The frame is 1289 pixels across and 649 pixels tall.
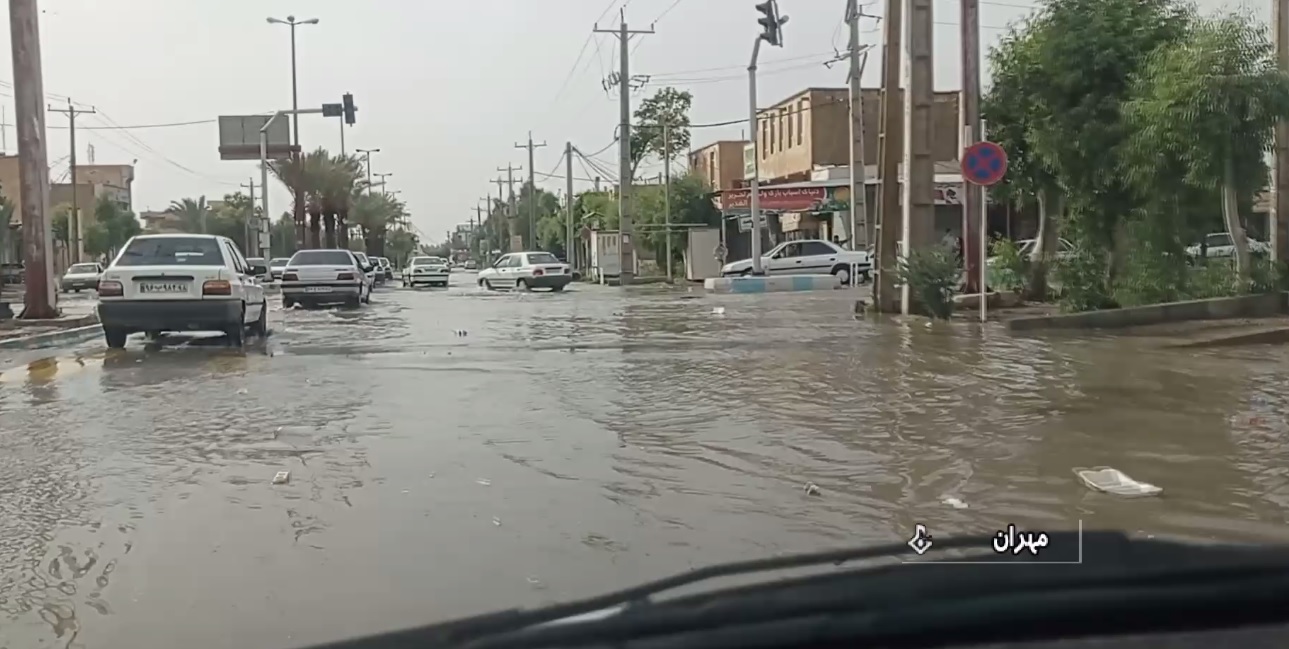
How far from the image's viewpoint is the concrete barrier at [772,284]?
115 feet

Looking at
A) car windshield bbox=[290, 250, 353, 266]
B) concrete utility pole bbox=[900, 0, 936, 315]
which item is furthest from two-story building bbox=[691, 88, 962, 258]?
concrete utility pole bbox=[900, 0, 936, 315]

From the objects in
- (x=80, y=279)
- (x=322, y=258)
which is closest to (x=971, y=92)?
(x=322, y=258)

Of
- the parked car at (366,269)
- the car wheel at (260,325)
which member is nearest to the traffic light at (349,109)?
the parked car at (366,269)

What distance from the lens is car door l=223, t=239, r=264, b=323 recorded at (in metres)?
16.4

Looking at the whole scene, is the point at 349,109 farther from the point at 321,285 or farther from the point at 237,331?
the point at 237,331

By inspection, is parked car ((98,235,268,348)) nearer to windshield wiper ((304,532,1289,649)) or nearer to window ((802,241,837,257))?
windshield wiper ((304,532,1289,649))

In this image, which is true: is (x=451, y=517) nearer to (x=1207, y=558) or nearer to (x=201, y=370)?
(x=1207, y=558)

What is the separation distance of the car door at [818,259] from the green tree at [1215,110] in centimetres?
2194

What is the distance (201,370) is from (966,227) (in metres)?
12.4

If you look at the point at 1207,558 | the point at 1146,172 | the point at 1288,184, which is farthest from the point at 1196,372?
the point at 1207,558

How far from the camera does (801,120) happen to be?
190ft

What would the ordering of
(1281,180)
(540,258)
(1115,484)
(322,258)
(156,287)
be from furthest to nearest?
1. (540,258)
2. (322,258)
3. (1281,180)
4. (156,287)
5. (1115,484)

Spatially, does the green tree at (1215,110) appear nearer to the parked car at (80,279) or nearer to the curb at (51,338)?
the curb at (51,338)

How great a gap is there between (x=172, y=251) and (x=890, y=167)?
35.7ft
